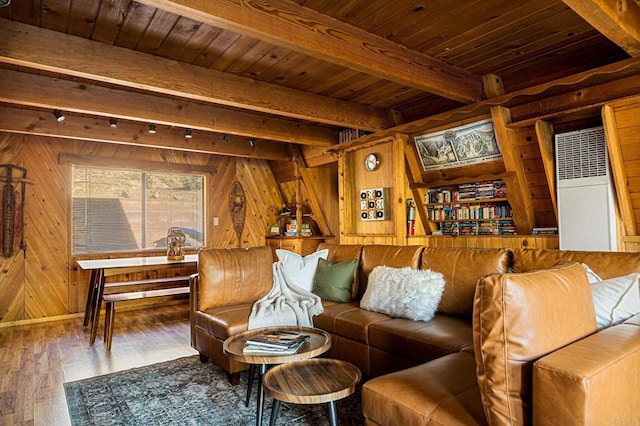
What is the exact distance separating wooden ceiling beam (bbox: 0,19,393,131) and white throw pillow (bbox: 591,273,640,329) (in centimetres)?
292

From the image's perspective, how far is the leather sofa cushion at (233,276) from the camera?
326 centimetres

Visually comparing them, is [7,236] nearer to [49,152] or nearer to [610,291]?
[49,152]

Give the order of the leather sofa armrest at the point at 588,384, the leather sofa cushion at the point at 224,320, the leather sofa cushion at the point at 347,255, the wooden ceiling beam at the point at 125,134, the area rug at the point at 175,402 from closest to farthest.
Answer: the leather sofa armrest at the point at 588,384
the area rug at the point at 175,402
the leather sofa cushion at the point at 224,320
the leather sofa cushion at the point at 347,255
the wooden ceiling beam at the point at 125,134

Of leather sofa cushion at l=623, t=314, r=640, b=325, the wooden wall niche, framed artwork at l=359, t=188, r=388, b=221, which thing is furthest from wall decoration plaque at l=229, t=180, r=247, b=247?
leather sofa cushion at l=623, t=314, r=640, b=325

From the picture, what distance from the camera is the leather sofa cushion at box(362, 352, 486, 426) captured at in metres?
1.34

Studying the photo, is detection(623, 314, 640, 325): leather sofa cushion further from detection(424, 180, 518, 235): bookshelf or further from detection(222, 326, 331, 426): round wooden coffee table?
detection(424, 180, 518, 235): bookshelf

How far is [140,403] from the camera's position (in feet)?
8.20

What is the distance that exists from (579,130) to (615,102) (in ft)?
1.30

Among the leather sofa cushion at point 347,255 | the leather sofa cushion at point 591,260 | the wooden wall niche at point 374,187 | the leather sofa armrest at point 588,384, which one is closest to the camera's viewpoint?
the leather sofa armrest at point 588,384

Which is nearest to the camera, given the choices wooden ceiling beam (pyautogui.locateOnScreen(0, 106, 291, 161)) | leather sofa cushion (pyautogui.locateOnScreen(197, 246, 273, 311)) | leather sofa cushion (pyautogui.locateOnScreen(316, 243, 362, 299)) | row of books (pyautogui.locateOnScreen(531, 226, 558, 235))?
leather sofa cushion (pyautogui.locateOnScreen(197, 246, 273, 311))

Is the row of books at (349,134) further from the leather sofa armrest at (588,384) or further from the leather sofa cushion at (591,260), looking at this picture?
the leather sofa armrest at (588,384)

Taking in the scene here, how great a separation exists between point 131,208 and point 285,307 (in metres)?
3.74

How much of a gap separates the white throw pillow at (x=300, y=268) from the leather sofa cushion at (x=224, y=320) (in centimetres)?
46

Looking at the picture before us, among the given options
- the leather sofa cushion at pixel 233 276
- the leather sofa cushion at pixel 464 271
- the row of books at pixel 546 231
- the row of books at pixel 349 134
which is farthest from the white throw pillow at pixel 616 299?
the row of books at pixel 349 134
